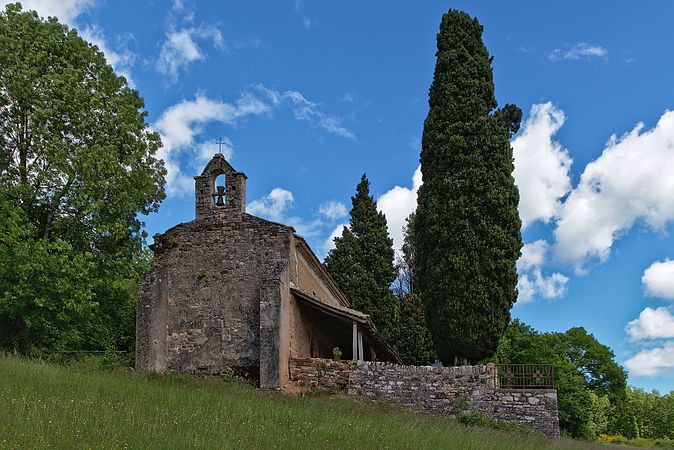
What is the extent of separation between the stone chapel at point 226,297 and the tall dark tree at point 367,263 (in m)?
14.5

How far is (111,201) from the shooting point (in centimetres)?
2283

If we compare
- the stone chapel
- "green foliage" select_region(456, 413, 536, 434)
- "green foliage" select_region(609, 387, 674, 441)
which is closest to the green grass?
"green foliage" select_region(456, 413, 536, 434)

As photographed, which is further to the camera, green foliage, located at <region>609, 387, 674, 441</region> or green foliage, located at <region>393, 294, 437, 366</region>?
green foliage, located at <region>609, 387, 674, 441</region>

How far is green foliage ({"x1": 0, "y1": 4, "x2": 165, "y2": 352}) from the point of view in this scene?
20750 mm

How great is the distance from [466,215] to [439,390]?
7.08 meters

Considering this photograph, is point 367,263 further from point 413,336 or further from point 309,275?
point 309,275

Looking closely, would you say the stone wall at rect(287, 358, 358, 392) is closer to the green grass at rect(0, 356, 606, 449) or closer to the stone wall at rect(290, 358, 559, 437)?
the stone wall at rect(290, 358, 559, 437)

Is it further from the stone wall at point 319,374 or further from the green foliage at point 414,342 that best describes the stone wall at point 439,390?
the green foliage at point 414,342

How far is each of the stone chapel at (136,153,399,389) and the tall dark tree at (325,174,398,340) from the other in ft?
47.6

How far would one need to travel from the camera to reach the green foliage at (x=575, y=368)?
118 feet

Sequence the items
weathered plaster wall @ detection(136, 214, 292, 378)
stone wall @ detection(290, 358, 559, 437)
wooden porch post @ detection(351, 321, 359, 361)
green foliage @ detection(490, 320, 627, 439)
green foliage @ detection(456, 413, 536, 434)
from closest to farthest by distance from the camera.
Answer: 1. green foliage @ detection(456, 413, 536, 434)
2. stone wall @ detection(290, 358, 559, 437)
3. weathered plaster wall @ detection(136, 214, 292, 378)
4. wooden porch post @ detection(351, 321, 359, 361)
5. green foliage @ detection(490, 320, 627, 439)

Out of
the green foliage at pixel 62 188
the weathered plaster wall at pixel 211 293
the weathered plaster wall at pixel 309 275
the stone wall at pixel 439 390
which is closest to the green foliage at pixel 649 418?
the weathered plaster wall at pixel 309 275

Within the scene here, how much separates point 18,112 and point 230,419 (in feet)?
51.3

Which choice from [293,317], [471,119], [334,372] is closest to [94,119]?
[293,317]
